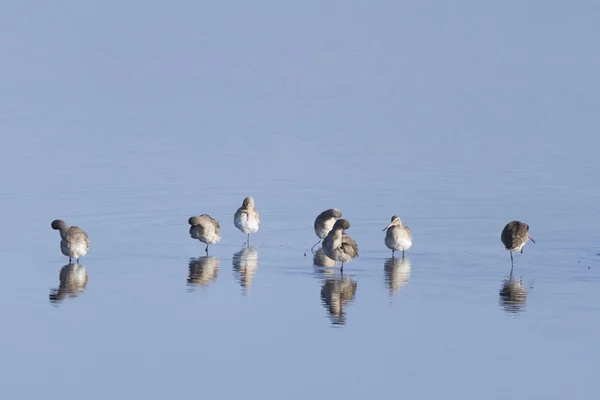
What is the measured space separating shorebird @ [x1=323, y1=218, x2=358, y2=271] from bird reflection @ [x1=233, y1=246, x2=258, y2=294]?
133cm

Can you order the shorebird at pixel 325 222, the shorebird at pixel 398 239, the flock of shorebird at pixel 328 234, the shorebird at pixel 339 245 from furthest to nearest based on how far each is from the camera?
1. the shorebird at pixel 325 222
2. the shorebird at pixel 398 239
3. the flock of shorebird at pixel 328 234
4. the shorebird at pixel 339 245

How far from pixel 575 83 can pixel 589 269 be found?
38.9m

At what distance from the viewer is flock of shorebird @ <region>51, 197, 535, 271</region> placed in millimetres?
23391

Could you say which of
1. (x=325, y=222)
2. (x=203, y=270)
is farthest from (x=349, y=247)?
(x=325, y=222)

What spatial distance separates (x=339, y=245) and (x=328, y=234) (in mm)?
289

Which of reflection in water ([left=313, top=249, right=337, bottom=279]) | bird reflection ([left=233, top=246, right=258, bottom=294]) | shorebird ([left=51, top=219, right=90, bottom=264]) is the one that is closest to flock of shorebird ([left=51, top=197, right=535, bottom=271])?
shorebird ([left=51, top=219, right=90, bottom=264])

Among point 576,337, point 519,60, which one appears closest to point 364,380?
point 576,337

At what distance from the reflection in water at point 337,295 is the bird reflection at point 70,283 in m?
3.79

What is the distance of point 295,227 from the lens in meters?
27.9

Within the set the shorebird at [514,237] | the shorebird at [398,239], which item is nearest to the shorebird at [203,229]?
the shorebird at [398,239]

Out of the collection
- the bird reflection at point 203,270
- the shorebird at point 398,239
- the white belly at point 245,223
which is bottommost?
the bird reflection at point 203,270

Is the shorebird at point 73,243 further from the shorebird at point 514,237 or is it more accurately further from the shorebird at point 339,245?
the shorebird at point 514,237

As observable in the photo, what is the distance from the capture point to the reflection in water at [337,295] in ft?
66.5

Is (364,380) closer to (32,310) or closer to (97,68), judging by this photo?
(32,310)
